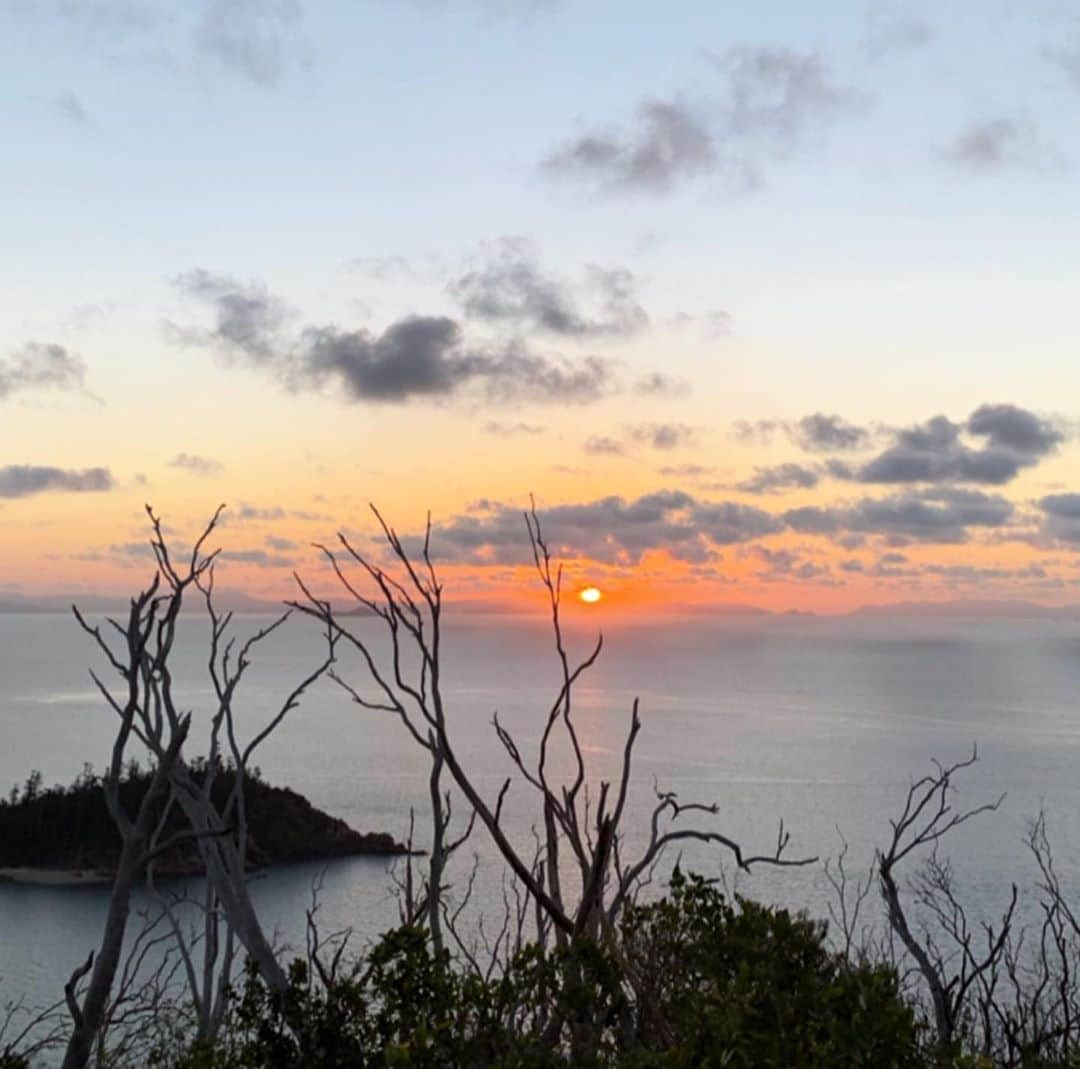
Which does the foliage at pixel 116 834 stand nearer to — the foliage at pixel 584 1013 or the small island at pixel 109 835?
the small island at pixel 109 835

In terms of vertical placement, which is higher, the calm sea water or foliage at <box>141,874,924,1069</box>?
foliage at <box>141,874,924,1069</box>

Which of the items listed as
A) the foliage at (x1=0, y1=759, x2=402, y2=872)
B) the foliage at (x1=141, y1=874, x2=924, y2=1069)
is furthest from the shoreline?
the foliage at (x1=141, y1=874, x2=924, y2=1069)

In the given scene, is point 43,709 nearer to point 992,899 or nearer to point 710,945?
point 992,899

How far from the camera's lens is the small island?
5766 centimetres

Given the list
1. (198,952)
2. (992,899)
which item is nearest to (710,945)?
(992,899)

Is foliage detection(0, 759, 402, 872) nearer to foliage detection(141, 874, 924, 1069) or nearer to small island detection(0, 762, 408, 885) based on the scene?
small island detection(0, 762, 408, 885)

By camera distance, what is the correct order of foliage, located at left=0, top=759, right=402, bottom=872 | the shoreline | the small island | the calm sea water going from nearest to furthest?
the calm sea water, the shoreline, the small island, foliage, located at left=0, top=759, right=402, bottom=872

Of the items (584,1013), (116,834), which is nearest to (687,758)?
(116,834)

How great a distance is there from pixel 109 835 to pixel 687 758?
33.6 metres

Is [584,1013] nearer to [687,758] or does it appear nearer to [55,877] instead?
[55,877]

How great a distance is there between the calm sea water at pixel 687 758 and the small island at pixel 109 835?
1724mm

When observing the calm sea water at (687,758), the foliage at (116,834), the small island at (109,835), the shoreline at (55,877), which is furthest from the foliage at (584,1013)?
the shoreline at (55,877)

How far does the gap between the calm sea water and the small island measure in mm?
1724

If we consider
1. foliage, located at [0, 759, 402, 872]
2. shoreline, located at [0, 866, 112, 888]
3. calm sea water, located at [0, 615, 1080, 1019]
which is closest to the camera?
calm sea water, located at [0, 615, 1080, 1019]
